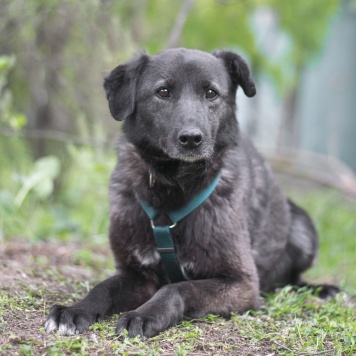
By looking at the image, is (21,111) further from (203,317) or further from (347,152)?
(347,152)

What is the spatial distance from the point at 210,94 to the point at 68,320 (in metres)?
1.57

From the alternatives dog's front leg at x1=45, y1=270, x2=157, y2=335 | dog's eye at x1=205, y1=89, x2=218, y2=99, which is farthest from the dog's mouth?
dog's front leg at x1=45, y1=270, x2=157, y2=335

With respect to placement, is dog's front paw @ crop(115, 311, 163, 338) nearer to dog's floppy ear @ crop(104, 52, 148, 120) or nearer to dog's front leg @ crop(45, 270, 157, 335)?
dog's front leg @ crop(45, 270, 157, 335)

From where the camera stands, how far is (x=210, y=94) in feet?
12.6

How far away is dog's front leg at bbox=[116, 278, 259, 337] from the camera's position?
3135 mm

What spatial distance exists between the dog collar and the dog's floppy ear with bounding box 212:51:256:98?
71cm

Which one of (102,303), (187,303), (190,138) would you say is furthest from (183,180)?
(102,303)

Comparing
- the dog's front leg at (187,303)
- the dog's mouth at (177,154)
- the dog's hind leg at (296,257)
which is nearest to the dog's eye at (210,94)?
the dog's mouth at (177,154)

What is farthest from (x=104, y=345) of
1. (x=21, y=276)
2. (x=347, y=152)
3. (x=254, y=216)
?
(x=347, y=152)

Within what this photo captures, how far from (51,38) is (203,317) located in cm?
452

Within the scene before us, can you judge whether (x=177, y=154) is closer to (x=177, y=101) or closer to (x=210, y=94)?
(x=177, y=101)

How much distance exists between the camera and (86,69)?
23.3ft

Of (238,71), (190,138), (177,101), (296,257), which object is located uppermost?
(238,71)

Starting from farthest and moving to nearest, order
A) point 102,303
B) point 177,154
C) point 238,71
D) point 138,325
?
point 238,71
point 177,154
point 102,303
point 138,325
